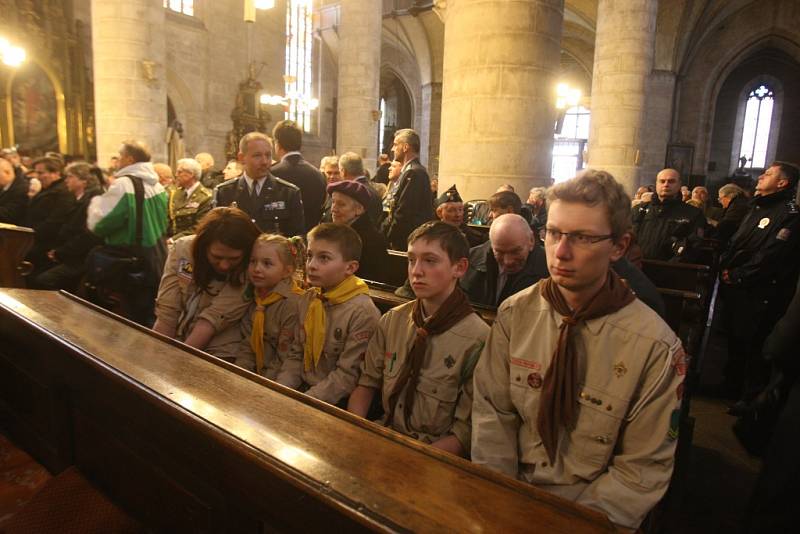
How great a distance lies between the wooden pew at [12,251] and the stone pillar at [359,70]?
8.37 meters

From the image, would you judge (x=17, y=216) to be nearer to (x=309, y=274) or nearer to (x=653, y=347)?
(x=309, y=274)

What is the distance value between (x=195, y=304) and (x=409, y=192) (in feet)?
7.38

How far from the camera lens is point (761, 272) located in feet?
13.7

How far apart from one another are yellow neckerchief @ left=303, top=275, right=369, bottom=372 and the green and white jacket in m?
2.51

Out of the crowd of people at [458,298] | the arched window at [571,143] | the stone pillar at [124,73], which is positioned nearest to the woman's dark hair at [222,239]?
the crowd of people at [458,298]

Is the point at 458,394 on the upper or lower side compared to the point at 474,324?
lower

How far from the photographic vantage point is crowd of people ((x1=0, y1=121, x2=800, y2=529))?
1.54 metres

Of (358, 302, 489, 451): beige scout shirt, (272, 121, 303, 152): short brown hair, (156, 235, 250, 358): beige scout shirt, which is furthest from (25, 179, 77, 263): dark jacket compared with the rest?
(358, 302, 489, 451): beige scout shirt

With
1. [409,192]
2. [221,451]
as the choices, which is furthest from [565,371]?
[409,192]

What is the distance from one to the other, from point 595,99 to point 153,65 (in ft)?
25.0

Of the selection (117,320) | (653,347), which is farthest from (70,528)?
(653,347)

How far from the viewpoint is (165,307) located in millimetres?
2924

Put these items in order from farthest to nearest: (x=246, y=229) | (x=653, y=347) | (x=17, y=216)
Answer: (x=17, y=216) < (x=246, y=229) < (x=653, y=347)

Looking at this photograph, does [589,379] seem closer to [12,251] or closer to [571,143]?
[12,251]
